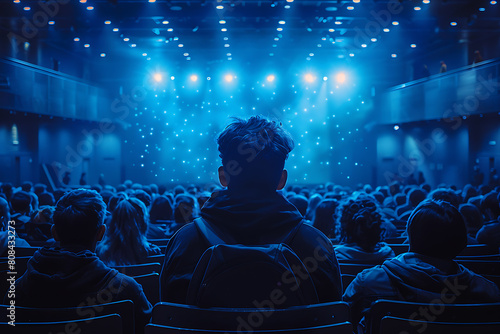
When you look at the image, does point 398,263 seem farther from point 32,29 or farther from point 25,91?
point 32,29

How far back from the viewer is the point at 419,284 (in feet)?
6.62

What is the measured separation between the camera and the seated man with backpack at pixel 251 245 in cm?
150

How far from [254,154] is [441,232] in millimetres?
1078

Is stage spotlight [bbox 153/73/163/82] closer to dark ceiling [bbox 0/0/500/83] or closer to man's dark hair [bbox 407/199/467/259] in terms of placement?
dark ceiling [bbox 0/0/500/83]

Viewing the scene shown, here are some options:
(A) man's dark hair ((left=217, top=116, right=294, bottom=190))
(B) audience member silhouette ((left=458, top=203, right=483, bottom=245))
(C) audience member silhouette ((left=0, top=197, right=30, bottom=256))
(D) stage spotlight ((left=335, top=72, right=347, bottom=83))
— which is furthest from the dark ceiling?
(A) man's dark hair ((left=217, top=116, right=294, bottom=190))

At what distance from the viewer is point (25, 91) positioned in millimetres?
15961

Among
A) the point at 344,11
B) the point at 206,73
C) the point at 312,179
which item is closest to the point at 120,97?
the point at 206,73

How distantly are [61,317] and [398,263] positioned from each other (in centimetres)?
154

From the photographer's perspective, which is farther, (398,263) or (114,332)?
(398,263)

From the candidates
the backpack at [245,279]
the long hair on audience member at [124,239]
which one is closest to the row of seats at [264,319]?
the backpack at [245,279]

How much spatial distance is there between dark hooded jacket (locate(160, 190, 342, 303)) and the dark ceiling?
12229mm

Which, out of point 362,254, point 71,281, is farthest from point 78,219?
point 362,254

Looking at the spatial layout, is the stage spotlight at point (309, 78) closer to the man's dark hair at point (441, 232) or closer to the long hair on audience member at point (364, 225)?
the long hair on audience member at point (364, 225)

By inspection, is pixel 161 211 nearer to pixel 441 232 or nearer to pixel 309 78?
pixel 441 232
